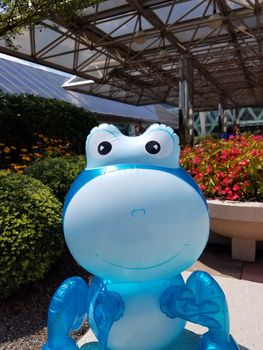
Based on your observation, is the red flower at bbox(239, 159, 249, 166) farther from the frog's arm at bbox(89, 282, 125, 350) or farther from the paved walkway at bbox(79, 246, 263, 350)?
the frog's arm at bbox(89, 282, 125, 350)

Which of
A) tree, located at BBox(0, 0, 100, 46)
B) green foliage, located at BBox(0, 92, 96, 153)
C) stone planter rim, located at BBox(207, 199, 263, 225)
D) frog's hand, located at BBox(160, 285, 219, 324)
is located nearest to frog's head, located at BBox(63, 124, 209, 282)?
frog's hand, located at BBox(160, 285, 219, 324)

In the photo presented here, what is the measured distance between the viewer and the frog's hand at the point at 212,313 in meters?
1.57

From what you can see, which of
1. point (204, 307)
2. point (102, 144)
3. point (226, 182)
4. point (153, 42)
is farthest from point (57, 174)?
point (153, 42)

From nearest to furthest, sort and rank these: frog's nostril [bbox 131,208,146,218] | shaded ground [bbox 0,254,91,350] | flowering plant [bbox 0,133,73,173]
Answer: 1. frog's nostril [bbox 131,208,146,218]
2. shaded ground [bbox 0,254,91,350]
3. flowering plant [bbox 0,133,73,173]

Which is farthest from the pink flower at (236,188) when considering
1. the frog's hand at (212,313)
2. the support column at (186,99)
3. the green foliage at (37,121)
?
the support column at (186,99)

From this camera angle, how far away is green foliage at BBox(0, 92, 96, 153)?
773 centimetres

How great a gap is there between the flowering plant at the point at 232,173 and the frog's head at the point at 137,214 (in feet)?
6.36

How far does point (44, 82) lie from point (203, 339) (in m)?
17.3

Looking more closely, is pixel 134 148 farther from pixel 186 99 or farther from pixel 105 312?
pixel 186 99

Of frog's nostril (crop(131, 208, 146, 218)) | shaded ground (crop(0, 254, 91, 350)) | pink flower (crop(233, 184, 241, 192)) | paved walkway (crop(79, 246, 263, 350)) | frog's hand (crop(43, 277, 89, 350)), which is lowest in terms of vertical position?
shaded ground (crop(0, 254, 91, 350))

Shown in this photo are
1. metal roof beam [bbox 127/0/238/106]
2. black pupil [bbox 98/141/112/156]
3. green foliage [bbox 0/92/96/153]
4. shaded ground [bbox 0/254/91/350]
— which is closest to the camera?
black pupil [bbox 98/141/112/156]

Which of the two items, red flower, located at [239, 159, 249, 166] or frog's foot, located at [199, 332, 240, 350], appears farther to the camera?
red flower, located at [239, 159, 249, 166]

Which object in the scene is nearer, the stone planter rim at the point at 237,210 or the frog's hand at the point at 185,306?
the frog's hand at the point at 185,306

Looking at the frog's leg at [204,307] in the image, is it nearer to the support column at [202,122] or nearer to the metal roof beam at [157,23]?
the metal roof beam at [157,23]
